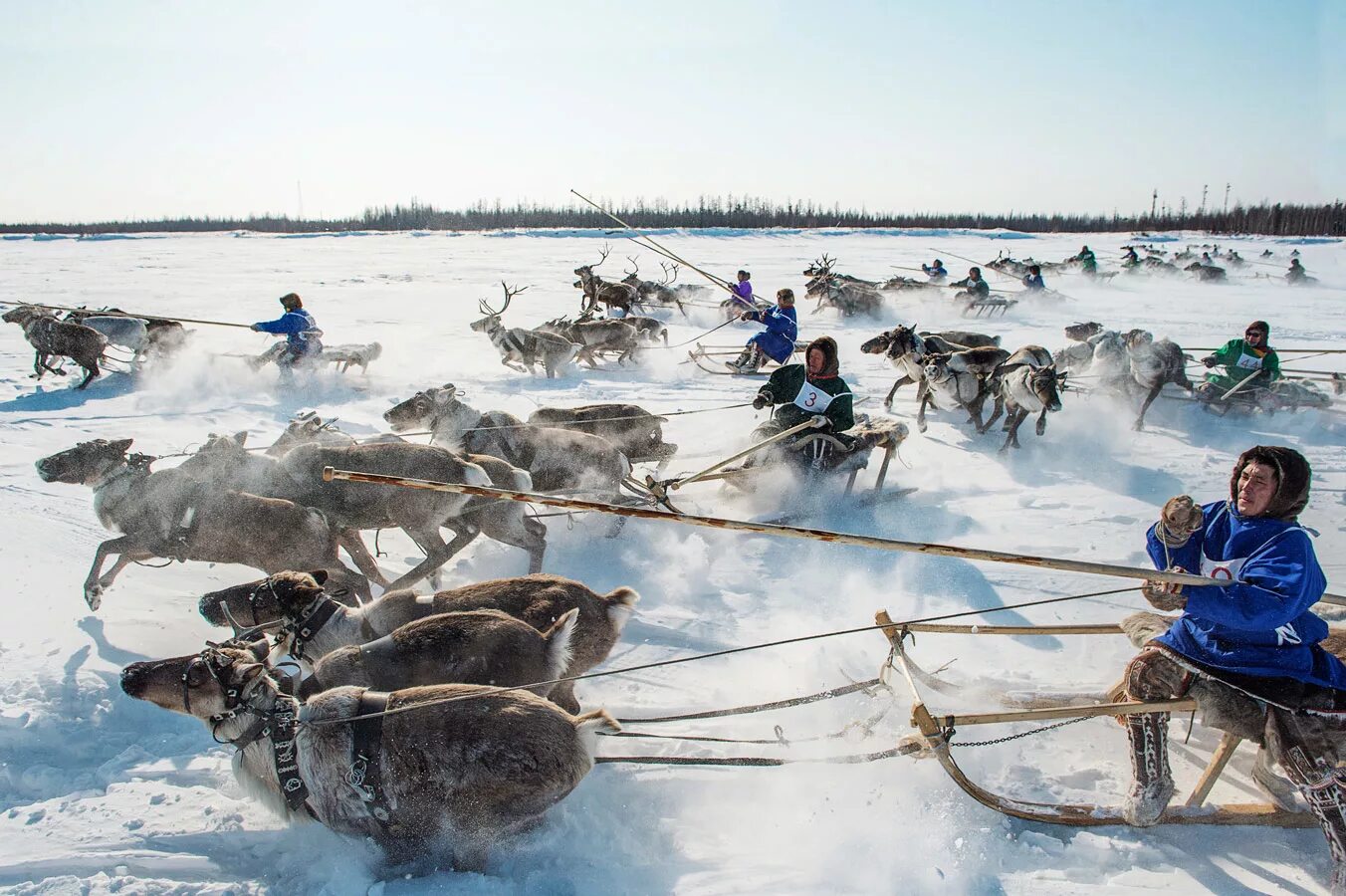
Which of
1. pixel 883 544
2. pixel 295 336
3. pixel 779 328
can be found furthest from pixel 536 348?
pixel 883 544

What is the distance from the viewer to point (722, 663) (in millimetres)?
4441

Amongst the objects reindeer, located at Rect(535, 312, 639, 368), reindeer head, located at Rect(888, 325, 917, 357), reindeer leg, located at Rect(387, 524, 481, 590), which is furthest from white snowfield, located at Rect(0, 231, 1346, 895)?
reindeer, located at Rect(535, 312, 639, 368)

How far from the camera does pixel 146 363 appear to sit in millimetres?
Answer: 11328

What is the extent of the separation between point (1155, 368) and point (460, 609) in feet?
29.3

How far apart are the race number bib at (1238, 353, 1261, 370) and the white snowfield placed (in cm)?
72

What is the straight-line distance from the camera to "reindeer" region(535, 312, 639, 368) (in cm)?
1363

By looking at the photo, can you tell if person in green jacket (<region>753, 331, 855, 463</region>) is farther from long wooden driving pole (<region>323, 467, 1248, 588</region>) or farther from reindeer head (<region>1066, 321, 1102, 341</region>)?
reindeer head (<region>1066, 321, 1102, 341</region>)

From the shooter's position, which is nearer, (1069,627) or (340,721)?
(340,721)

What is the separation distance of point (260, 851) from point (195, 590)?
2707 millimetres

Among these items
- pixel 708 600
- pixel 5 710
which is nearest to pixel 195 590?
pixel 5 710

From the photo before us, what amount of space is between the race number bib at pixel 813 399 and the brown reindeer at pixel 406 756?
165 inches

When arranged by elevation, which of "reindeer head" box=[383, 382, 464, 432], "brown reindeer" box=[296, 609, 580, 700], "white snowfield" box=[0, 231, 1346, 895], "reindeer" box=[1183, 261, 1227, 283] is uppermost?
"reindeer" box=[1183, 261, 1227, 283]

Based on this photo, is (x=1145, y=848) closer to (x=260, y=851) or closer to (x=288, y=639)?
(x=260, y=851)

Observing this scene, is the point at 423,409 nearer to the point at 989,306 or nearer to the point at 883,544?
the point at 883,544
